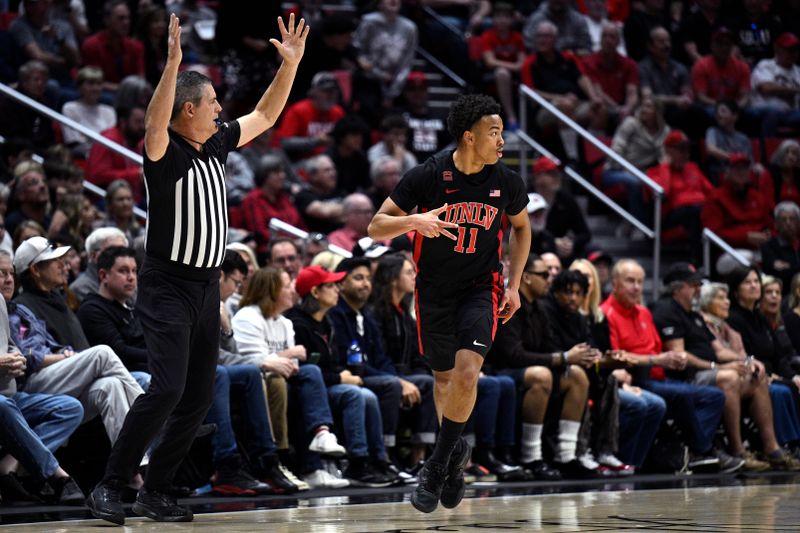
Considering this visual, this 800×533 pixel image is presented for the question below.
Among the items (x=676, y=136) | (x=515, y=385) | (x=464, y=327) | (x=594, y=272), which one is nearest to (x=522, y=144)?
(x=676, y=136)

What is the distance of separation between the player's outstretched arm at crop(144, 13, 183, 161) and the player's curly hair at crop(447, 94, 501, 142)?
1654 mm

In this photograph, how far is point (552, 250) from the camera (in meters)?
12.3

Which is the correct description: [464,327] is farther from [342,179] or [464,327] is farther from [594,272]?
[342,179]

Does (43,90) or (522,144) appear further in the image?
(522,144)

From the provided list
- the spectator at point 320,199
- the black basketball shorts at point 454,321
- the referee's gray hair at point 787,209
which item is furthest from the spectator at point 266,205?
the referee's gray hair at point 787,209

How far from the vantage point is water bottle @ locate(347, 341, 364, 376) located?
30.7ft

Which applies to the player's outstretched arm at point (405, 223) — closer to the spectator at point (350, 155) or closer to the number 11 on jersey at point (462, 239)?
the number 11 on jersey at point (462, 239)

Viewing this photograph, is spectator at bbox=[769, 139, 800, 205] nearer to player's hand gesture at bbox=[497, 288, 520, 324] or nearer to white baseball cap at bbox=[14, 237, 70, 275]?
player's hand gesture at bbox=[497, 288, 520, 324]

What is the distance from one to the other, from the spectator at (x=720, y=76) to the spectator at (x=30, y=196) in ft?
29.0

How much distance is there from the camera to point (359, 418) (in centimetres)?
892

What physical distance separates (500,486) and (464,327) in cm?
245

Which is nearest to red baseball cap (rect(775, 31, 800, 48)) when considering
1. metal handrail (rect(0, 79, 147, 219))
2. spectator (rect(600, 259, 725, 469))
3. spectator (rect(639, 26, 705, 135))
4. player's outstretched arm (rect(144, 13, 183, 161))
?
spectator (rect(639, 26, 705, 135))

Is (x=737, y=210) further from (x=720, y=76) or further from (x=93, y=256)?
(x=93, y=256)

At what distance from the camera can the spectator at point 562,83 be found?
1479cm
